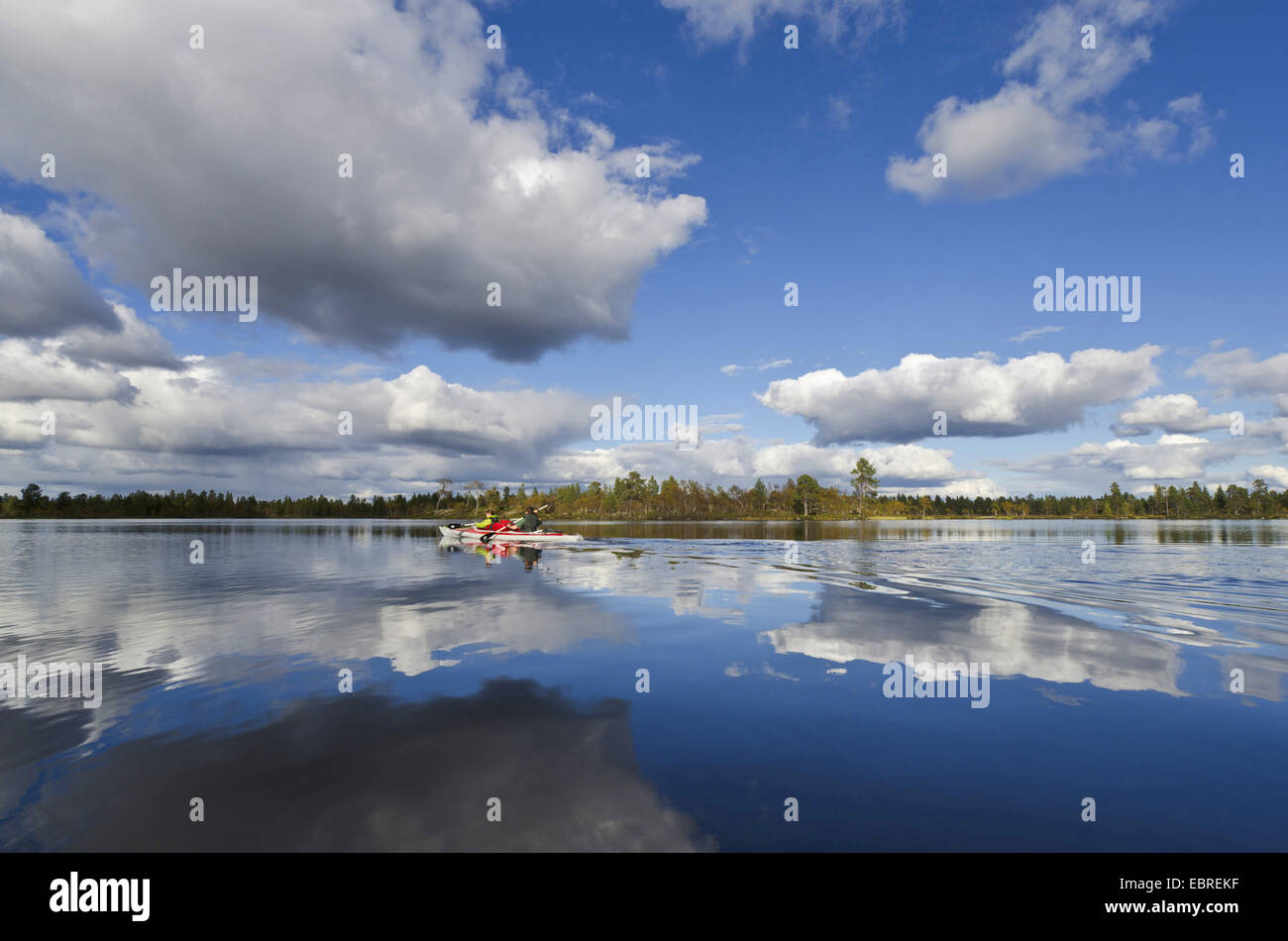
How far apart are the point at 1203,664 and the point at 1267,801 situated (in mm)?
6981

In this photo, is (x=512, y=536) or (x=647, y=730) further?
(x=512, y=536)

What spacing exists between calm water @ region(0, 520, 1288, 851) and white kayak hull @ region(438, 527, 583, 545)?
106 feet

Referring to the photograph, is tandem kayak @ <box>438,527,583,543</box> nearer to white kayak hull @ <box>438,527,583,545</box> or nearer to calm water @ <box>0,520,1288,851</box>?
white kayak hull @ <box>438,527,583,545</box>

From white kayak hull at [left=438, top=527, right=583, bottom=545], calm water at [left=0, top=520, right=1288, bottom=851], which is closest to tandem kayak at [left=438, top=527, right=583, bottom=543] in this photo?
white kayak hull at [left=438, top=527, right=583, bottom=545]

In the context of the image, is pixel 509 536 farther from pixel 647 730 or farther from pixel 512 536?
pixel 647 730

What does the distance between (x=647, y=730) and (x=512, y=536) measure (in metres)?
50.3

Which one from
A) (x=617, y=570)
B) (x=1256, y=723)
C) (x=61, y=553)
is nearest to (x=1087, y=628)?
(x=1256, y=723)

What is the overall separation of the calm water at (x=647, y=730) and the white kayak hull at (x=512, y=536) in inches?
1270

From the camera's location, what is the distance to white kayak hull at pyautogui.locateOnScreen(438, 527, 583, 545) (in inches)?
1998

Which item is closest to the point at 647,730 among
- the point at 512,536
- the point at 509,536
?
the point at 512,536

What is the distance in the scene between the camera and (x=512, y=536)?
5656cm

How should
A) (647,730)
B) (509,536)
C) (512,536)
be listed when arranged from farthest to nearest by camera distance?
(509,536), (512,536), (647,730)
